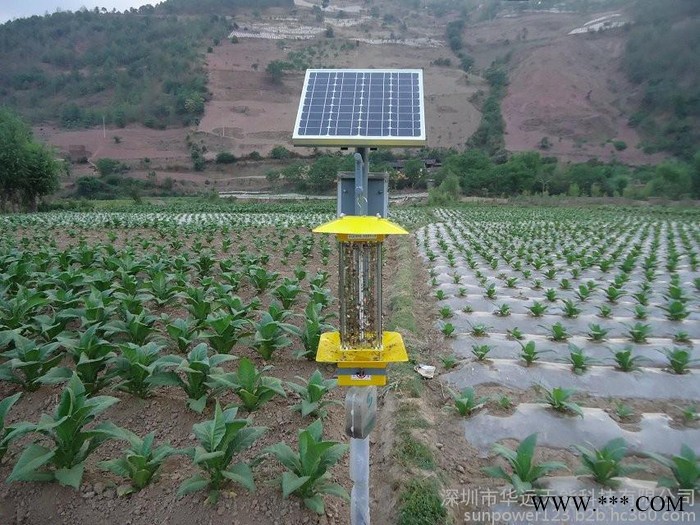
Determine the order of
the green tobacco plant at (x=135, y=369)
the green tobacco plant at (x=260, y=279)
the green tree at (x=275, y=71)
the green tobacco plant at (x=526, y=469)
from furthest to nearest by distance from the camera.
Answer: the green tree at (x=275, y=71) < the green tobacco plant at (x=260, y=279) < the green tobacco plant at (x=135, y=369) < the green tobacco plant at (x=526, y=469)

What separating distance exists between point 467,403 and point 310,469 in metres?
1.98

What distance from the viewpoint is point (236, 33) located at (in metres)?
117

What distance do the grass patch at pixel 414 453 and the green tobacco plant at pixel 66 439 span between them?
2.28 meters

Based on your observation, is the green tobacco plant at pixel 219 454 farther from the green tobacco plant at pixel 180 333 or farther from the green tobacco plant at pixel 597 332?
the green tobacco plant at pixel 597 332

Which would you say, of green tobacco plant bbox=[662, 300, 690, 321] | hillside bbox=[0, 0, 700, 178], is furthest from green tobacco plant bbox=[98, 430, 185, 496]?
hillside bbox=[0, 0, 700, 178]

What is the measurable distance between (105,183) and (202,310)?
5893 cm

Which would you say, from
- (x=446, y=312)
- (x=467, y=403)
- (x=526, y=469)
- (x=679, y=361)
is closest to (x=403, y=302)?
(x=446, y=312)

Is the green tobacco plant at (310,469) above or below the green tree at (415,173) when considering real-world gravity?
below

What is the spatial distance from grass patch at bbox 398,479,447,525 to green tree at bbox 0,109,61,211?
40.0m

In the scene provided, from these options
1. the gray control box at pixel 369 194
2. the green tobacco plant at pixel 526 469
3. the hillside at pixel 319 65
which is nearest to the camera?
the gray control box at pixel 369 194

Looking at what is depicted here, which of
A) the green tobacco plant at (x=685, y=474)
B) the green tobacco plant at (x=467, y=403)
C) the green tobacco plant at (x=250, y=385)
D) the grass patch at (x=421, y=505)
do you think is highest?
the green tobacco plant at (x=250, y=385)

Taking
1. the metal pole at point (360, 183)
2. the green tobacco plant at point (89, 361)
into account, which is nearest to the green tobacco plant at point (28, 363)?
the green tobacco plant at point (89, 361)

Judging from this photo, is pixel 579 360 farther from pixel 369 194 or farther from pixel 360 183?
pixel 360 183

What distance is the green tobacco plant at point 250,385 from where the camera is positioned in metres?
4.36
